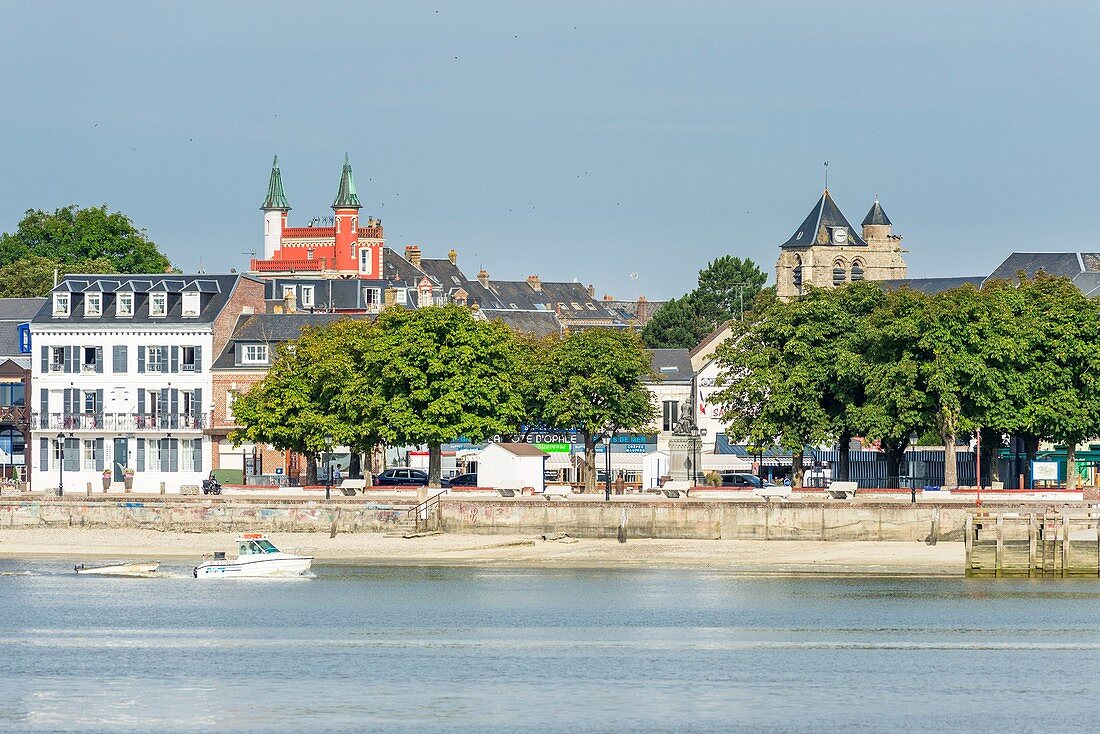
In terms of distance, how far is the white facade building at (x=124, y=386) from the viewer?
112 m

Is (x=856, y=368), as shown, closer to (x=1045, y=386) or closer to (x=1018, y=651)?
(x=1045, y=386)

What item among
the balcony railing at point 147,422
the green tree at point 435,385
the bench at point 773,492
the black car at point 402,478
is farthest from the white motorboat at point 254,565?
the balcony railing at point 147,422

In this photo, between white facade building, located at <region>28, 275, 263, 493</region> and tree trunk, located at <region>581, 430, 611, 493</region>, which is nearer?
tree trunk, located at <region>581, 430, 611, 493</region>

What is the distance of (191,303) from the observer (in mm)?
114812

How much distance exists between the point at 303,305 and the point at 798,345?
161 ft

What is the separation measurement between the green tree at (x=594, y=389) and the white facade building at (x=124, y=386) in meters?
20.4

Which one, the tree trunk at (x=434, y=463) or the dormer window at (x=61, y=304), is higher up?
the dormer window at (x=61, y=304)

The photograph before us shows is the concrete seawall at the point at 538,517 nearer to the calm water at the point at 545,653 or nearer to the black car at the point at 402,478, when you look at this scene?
the calm water at the point at 545,653

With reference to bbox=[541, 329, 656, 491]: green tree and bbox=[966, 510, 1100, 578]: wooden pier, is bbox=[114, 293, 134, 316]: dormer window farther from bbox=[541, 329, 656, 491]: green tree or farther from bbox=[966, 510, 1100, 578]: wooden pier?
bbox=[966, 510, 1100, 578]: wooden pier

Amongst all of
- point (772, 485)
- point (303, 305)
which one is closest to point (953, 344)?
point (772, 485)

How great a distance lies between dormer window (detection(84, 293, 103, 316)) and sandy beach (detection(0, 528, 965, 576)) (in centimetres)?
2307

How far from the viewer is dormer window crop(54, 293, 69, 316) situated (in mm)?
114938

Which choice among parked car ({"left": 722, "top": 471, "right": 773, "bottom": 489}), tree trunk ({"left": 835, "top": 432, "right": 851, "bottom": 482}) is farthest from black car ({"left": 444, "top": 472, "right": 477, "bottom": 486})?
tree trunk ({"left": 835, "top": 432, "right": 851, "bottom": 482})

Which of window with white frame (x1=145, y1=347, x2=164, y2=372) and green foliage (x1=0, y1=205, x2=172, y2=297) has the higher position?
green foliage (x1=0, y1=205, x2=172, y2=297)
